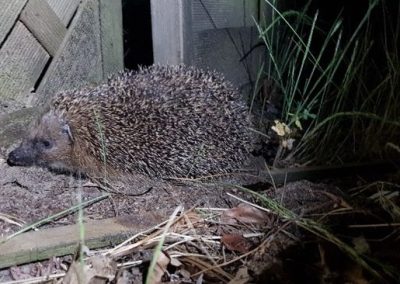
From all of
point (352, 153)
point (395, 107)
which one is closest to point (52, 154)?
point (352, 153)

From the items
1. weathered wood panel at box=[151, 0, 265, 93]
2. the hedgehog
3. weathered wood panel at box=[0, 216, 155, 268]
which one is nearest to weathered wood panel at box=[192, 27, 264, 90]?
weathered wood panel at box=[151, 0, 265, 93]

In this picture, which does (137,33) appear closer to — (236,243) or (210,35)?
(210,35)

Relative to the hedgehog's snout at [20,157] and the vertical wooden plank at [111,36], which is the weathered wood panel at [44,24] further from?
the hedgehog's snout at [20,157]

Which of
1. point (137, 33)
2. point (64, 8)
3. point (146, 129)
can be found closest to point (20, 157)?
point (146, 129)

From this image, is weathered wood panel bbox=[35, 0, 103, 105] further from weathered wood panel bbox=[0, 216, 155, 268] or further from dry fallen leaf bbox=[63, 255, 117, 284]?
dry fallen leaf bbox=[63, 255, 117, 284]

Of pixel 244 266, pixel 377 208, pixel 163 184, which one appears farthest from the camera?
pixel 163 184

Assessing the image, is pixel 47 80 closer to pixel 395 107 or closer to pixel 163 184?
pixel 163 184
